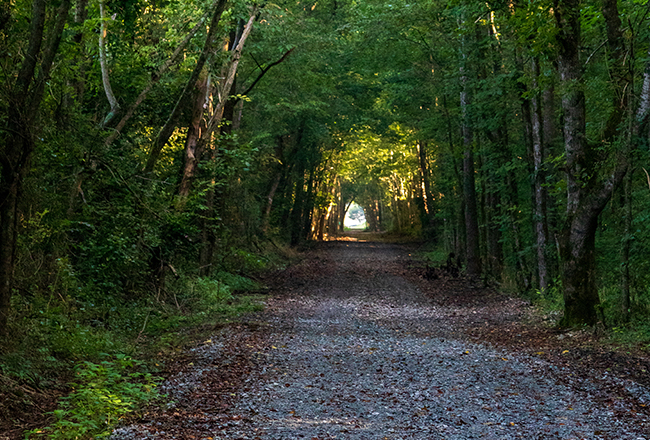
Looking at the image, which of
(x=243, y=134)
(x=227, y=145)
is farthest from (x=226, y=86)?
(x=243, y=134)

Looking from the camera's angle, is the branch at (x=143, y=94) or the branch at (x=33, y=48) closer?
the branch at (x=33, y=48)

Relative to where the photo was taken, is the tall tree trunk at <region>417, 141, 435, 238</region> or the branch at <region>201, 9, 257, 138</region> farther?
the tall tree trunk at <region>417, 141, 435, 238</region>

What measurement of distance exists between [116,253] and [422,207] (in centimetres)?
2903

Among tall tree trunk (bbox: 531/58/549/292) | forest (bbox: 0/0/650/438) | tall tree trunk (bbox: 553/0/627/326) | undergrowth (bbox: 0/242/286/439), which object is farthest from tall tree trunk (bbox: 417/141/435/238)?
tall tree trunk (bbox: 553/0/627/326)

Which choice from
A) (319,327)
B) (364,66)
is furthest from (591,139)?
(364,66)

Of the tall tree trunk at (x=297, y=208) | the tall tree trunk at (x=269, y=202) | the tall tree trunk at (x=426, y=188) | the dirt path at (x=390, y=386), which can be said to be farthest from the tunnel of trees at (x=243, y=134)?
the tall tree trunk at (x=426, y=188)

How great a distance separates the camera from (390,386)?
6887mm

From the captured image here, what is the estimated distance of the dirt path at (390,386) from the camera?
523 centimetres

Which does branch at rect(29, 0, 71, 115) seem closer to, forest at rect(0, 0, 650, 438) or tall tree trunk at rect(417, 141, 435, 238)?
forest at rect(0, 0, 650, 438)

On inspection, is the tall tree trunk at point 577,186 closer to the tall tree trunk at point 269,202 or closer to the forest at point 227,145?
the forest at point 227,145

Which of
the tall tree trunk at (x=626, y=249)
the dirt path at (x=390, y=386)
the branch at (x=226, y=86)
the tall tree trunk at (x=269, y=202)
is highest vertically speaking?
the branch at (x=226, y=86)

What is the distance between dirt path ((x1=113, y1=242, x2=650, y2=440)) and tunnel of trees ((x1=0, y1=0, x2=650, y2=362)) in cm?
210

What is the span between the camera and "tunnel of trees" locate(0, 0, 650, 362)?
302 inches

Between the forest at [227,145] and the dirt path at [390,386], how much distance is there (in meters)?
1.43
